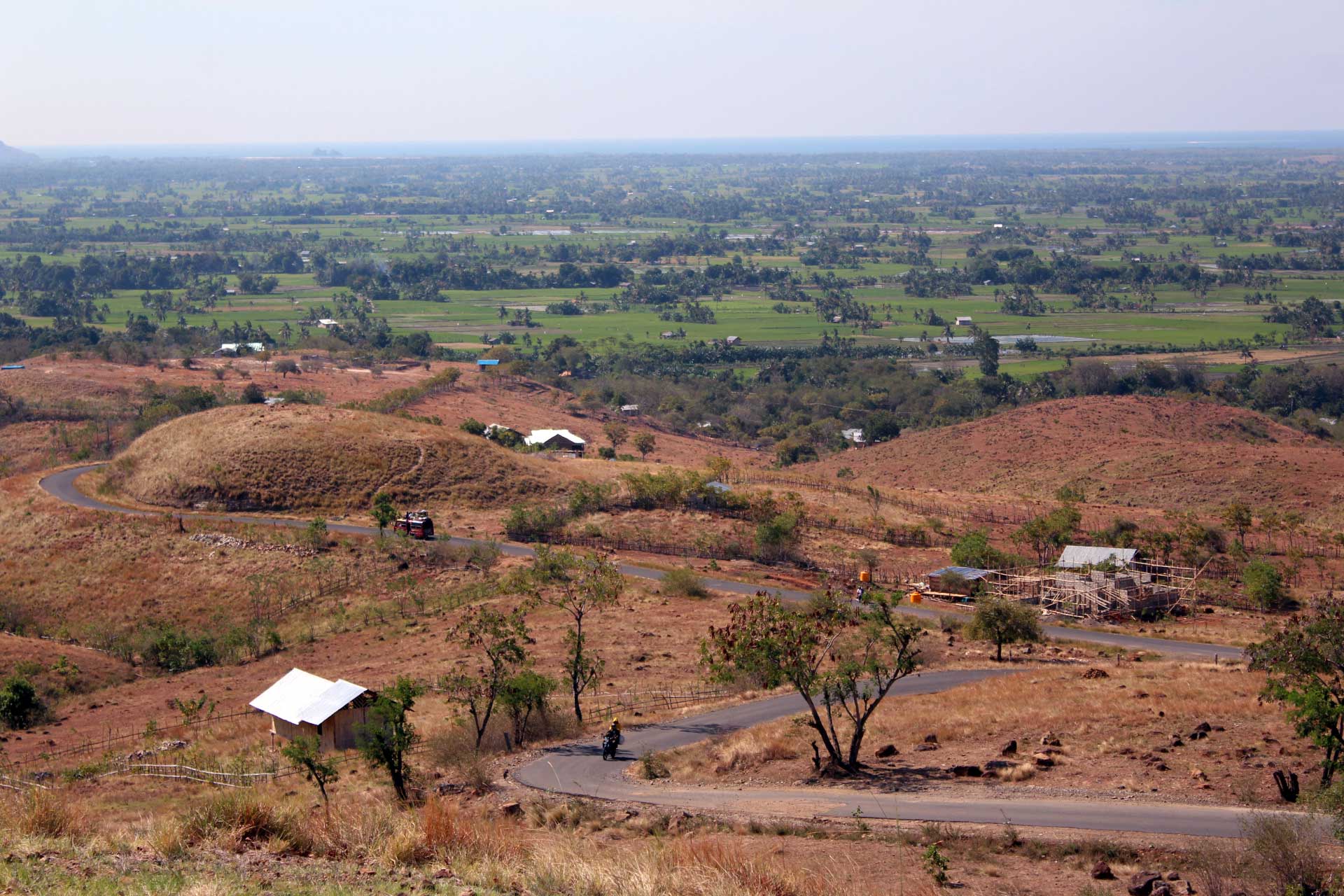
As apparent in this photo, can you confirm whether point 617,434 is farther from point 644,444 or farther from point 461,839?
point 461,839

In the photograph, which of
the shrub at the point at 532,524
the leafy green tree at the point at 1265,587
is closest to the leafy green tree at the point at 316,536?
the shrub at the point at 532,524

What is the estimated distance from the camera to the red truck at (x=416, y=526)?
51.0 m

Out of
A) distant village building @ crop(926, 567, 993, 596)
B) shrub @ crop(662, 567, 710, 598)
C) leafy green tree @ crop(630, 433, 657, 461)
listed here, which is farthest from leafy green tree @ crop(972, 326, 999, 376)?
shrub @ crop(662, 567, 710, 598)

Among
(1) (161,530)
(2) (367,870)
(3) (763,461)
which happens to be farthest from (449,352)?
(2) (367,870)

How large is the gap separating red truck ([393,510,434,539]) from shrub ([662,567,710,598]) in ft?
39.7

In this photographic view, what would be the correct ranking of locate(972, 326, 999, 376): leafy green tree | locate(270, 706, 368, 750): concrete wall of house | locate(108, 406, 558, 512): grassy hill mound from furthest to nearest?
locate(972, 326, 999, 376): leafy green tree, locate(108, 406, 558, 512): grassy hill mound, locate(270, 706, 368, 750): concrete wall of house

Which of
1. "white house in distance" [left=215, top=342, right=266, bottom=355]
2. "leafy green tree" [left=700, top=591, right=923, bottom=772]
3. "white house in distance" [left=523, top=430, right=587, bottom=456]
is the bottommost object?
"white house in distance" [left=523, top=430, right=587, bottom=456]

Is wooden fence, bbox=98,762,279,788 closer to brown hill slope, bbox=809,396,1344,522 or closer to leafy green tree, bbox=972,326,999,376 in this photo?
brown hill slope, bbox=809,396,1344,522

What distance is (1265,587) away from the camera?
1682 inches

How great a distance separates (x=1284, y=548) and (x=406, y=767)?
141 feet

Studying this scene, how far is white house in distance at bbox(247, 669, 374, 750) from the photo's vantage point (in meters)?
29.2

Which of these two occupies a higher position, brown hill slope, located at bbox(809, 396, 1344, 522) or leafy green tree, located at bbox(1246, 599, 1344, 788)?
leafy green tree, located at bbox(1246, 599, 1344, 788)

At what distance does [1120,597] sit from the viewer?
42844 mm

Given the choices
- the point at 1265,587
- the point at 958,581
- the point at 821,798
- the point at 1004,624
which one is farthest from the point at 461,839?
the point at 1265,587
